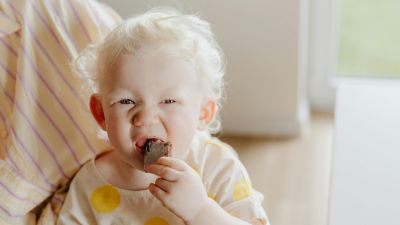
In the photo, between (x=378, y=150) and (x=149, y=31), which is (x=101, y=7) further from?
(x=378, y=150)

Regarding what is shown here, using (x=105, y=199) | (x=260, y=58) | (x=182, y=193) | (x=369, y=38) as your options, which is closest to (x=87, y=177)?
(x=105, y=199)

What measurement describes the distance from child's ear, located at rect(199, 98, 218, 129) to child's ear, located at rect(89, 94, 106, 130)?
0.18 meters

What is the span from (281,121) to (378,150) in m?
0.81

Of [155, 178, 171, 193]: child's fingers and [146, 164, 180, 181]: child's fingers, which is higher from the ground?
[146, 164, 180, 181]: child's fingers

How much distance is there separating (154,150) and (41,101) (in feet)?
1.11

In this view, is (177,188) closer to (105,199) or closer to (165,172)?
(165,172)

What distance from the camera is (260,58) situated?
189cm

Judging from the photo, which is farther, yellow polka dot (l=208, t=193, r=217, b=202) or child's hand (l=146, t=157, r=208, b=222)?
yellow polka dot (l=208, t=193, r=217, b=202)

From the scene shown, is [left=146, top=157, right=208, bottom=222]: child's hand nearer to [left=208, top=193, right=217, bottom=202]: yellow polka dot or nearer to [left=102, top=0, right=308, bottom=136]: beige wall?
[left=208, top=193, right=217, bottom=202]: yellow polka dot

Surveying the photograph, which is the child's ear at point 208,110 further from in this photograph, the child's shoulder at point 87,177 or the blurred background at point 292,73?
the blurred background at point 292,73

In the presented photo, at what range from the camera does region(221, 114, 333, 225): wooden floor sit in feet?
5.88

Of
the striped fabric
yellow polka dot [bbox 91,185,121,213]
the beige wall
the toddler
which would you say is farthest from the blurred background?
yellow polka dot [bbox 91,185,121,213]

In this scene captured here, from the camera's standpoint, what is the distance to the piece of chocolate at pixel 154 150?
1.15 m

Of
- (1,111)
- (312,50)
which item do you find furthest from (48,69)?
(312,50)
